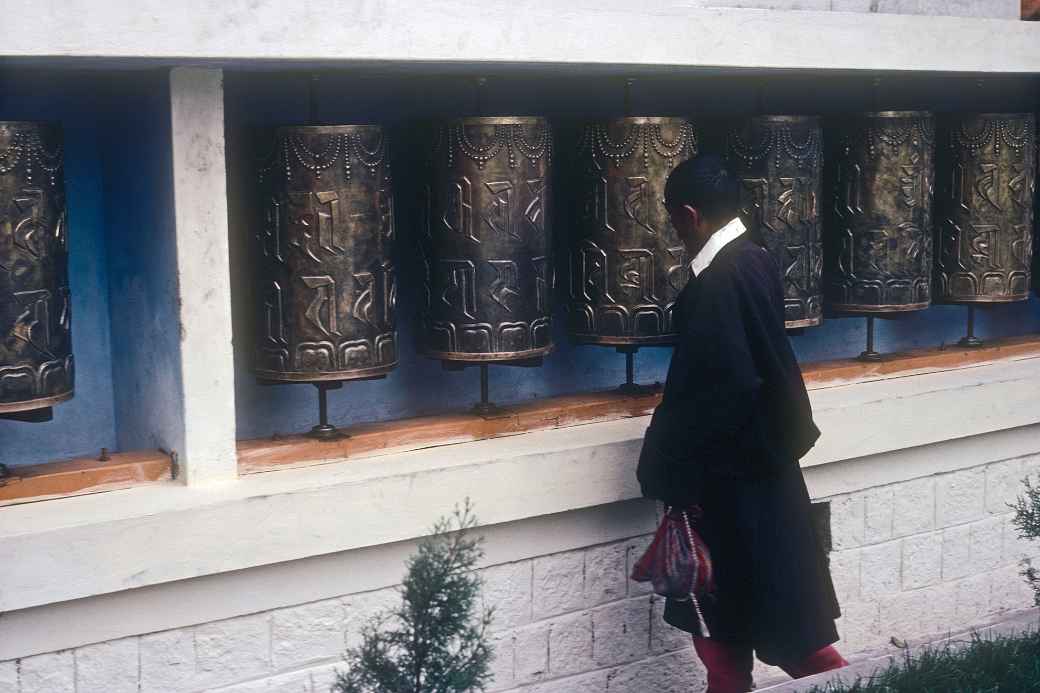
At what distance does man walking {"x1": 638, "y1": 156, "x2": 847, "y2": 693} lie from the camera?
3.75 metres

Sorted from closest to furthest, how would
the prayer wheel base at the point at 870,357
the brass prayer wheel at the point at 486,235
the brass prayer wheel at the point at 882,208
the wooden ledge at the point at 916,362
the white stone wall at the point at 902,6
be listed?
the brass prayer wheel at the point at 486,235, the white stone wall at the point at 902,6, the brass prayer wheel at the point at 882,208, the wooden ledge at the point at 916,362, the prayer wheel base at the point at 870,357

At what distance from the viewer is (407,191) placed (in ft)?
14.1

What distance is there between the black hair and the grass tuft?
157 centimetres

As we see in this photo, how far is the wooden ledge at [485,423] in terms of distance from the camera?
383 cm

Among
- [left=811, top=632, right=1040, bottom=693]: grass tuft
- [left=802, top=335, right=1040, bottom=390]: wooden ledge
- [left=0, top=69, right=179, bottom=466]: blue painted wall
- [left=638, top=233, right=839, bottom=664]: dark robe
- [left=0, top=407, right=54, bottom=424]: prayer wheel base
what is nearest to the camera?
[left=0, top=407, right=54, bottom=424]: prayer wheel base

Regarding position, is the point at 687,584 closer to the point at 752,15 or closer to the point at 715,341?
the point at 715,341

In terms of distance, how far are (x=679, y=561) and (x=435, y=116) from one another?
4.79 feet

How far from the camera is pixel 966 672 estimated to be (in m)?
4.62

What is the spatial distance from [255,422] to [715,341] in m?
1.37

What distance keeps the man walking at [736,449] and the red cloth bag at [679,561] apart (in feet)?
0.26

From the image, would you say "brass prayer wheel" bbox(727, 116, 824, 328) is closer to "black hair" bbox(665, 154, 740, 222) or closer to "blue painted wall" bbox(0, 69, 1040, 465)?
"blue painted wall" bbox(0, 69, 1040, 465)

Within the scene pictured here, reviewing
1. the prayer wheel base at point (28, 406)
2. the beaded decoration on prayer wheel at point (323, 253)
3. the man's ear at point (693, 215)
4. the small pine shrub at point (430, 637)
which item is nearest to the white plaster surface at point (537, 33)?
the beaded decoration on prayer wheel at point (323, 253)

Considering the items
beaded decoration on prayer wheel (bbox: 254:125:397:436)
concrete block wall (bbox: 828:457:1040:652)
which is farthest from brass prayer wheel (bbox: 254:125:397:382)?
concrete block wall (bbox: 828:457:1040:652)

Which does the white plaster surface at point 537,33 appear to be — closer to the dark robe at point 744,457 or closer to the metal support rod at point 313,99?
the metal support rod at point 313,99
